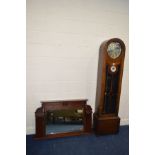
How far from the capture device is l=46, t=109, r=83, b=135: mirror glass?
2498 millimetres

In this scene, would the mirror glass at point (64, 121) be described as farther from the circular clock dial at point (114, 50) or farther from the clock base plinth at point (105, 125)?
the circular clock dial at point (114, 50)

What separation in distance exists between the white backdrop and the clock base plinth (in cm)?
32

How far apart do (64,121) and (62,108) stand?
244mm

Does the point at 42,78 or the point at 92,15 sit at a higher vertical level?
the point at 92,15

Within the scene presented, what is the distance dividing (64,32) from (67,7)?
0.38 m

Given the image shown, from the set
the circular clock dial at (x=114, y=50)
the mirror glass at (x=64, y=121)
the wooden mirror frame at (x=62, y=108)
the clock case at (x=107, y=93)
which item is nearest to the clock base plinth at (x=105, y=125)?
the clock case at (x=107, y=93)

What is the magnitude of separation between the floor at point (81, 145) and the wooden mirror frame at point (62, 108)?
0.08m

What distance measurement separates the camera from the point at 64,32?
8.00 feet

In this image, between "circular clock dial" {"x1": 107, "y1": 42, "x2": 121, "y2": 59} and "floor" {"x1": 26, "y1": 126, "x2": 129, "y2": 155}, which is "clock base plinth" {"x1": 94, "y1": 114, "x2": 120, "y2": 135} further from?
"circular clock dial" {"x1": 107, "y1": 42, "x2": 121, "y2": 59}

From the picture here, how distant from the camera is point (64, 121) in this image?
2588 millimetres

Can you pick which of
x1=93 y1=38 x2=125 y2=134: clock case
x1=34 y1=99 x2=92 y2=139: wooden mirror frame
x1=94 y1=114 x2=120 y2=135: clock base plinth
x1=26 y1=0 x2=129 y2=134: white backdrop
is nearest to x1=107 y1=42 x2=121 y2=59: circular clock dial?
x1=93 y1=38 x2=125 y2=134: clock case
